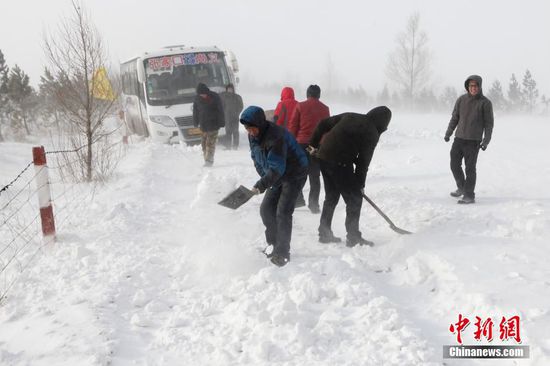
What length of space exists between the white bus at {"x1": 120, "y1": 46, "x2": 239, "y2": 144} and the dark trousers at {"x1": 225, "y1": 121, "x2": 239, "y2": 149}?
82cm

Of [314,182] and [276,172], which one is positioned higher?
[276,172]

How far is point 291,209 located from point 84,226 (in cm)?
268

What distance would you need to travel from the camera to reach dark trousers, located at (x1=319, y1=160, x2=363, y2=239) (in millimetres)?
4855

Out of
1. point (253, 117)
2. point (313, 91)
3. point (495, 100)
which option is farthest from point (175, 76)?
point (495, 100)

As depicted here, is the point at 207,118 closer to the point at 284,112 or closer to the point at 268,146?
the point at 284,112

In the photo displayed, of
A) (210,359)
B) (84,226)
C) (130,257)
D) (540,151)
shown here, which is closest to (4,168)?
(84,226)

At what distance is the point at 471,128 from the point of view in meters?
6.40

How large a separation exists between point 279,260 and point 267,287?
2.06ft

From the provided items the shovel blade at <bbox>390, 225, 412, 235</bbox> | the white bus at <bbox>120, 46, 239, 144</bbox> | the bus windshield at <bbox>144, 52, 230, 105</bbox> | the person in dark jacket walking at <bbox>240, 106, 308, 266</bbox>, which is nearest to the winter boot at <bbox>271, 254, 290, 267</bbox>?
the person in dark jacket walking at <bbox>240, 106, 308, 266</bbox>

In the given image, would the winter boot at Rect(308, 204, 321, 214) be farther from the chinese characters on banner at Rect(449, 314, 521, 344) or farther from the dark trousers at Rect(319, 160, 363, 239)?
the chinese characters on banner at Rect(449, 314, 521, 344)

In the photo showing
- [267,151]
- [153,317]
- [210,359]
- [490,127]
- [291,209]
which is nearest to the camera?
[210,359]

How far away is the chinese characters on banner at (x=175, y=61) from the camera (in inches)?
507

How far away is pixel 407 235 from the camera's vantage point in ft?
16.8

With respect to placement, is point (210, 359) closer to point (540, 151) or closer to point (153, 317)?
point (153, 317)
